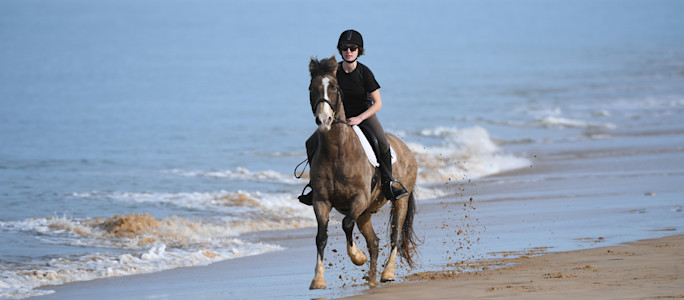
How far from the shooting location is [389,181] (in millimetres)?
9523

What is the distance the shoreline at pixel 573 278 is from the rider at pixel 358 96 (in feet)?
3.81

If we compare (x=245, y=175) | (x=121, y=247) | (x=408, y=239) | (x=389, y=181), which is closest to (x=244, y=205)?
(x=121, y=247)

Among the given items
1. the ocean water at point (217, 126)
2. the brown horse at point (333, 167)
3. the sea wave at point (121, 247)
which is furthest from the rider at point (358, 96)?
the ocean water at point (217, 126)

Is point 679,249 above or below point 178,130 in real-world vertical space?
below

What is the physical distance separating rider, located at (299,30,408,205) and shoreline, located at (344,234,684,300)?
45.7 inches

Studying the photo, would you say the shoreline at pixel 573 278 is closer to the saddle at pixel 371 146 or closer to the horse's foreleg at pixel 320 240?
the horse's foreleg at pixel 320 240

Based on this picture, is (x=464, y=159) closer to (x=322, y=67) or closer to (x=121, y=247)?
(x=121, y=247)

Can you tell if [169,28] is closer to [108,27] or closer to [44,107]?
[108,27]

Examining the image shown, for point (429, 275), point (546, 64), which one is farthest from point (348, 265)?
point (546, 64)

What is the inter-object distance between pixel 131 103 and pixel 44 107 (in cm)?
577

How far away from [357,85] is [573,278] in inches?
109

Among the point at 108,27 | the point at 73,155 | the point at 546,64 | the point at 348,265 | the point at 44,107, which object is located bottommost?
the point at 348,265

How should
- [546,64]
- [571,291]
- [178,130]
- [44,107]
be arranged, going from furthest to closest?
[546,64], [44,107], [178,130], [571,291]

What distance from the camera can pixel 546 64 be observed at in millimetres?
87125
